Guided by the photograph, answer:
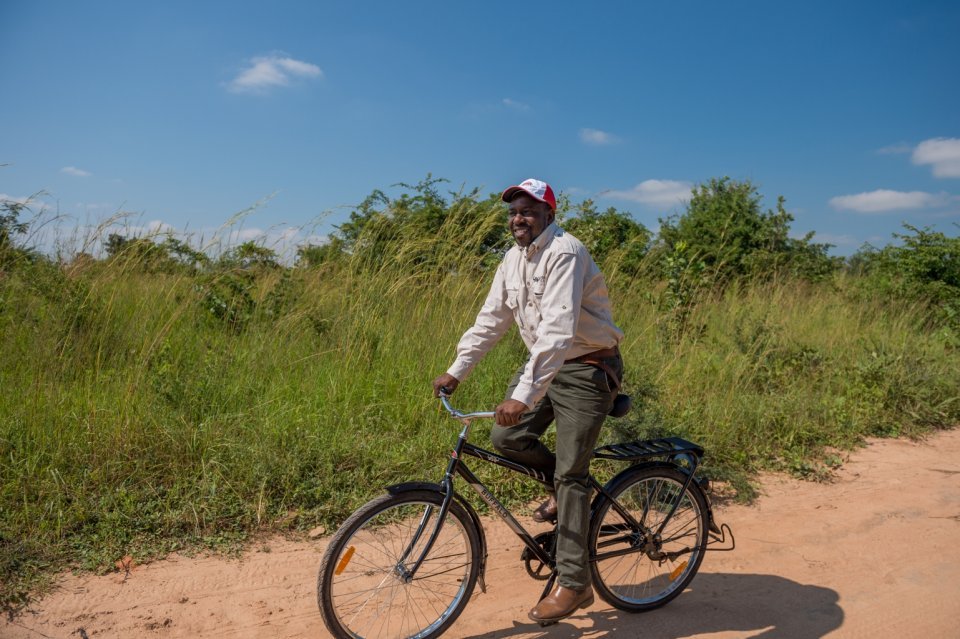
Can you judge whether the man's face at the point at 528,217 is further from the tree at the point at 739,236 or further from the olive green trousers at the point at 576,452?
the tree at the point at 739,236

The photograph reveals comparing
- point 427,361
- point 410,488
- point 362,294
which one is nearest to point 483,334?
point 410,488

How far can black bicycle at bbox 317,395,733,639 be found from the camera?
312 cm

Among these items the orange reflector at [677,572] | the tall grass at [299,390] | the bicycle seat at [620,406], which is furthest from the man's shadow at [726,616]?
the tall grass at [299,390]

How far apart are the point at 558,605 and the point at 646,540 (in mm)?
710

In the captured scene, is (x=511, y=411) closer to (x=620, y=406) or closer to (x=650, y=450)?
(x=620, y=406)

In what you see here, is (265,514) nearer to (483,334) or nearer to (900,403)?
(483,334)

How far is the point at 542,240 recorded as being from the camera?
10.5 ft

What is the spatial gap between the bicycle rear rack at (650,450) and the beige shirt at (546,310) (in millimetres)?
608

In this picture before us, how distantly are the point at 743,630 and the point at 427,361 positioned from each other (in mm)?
3515

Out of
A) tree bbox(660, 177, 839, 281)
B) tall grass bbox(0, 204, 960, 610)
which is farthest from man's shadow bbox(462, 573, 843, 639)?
tree bbox(660, 177, 839, 281)

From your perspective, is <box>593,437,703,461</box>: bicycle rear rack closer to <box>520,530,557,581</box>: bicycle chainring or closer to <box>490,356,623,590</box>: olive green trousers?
<box>490,356,623,590</box>: olive green trousers

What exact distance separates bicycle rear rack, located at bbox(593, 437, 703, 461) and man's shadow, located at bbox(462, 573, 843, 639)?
2.68 ft

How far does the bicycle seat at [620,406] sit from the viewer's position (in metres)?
3.38

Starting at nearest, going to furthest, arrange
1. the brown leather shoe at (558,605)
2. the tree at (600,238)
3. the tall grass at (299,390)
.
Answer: the brown leather shoe at (558,605), the tall grass at (299,390), the tree at (600,238)
